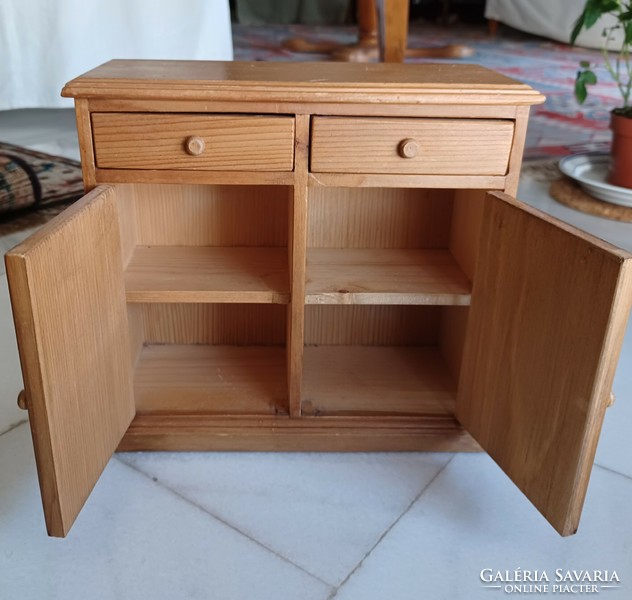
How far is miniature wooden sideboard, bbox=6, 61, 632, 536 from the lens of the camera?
0.70 meters

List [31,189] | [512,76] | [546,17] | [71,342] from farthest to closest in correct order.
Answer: [546,17] → [512,76] → [31,189] → [71,342]

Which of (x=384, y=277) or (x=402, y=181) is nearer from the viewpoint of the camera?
(x=402, y=181)

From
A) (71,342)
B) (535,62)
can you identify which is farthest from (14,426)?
(535,62)

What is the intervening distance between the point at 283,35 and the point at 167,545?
4407mm

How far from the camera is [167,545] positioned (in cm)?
82

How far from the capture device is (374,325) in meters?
1.23

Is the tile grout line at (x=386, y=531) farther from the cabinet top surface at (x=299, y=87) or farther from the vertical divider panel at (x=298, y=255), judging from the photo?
the cabinet top surface at (x=299, y=87)

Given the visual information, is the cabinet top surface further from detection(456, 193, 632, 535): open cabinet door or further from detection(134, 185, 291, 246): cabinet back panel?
detection(134, 185, 291, 246): cabinet back panel

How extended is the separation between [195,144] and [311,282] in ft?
0.89

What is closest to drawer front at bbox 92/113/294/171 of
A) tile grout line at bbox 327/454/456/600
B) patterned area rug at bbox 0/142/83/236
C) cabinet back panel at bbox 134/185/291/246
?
cabinet back panel at bbox 134/185/291/246

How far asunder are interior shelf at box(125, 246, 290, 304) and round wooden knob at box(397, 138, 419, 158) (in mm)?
251

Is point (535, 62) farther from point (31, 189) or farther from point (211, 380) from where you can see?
point (211, 380)

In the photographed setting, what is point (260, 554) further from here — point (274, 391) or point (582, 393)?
point (582, 393)

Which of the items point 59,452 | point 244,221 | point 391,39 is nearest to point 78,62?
point 391,39
